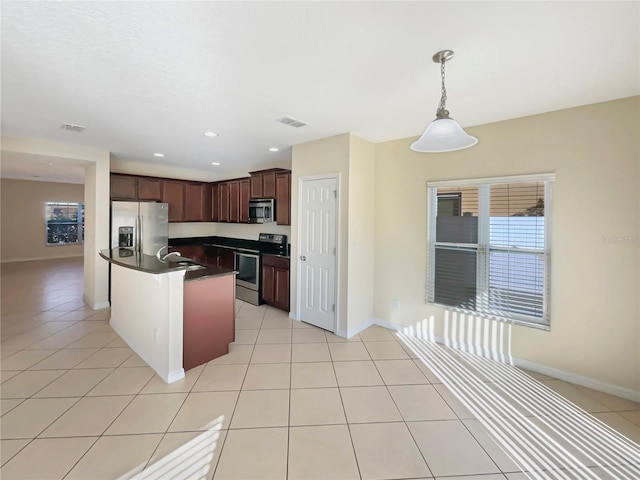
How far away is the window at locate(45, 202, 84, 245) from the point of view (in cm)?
908

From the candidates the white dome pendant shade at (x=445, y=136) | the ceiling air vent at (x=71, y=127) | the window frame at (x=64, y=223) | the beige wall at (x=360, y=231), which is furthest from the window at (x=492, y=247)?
the window frame at (x=64, y=223)

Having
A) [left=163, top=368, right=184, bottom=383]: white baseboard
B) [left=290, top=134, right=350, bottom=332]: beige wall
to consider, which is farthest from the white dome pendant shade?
[left=163, top=368, right=184, bottom=383]: white baseboard

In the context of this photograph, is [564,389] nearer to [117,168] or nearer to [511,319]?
[511,319]

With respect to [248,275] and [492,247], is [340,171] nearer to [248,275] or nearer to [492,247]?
[492,247]

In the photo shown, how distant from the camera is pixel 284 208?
15.0 ft

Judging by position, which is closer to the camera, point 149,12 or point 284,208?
point 149,12

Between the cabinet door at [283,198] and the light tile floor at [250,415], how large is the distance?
1996 mm

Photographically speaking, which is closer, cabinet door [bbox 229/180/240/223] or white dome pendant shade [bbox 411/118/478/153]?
white dome pendant shade [bbox 411/118/478/153]

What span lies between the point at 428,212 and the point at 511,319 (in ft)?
4.79

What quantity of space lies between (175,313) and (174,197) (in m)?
3.87

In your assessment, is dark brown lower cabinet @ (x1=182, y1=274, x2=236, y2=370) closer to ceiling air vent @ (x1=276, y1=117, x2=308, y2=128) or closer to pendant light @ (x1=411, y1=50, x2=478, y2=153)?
ceiling air vent @ (x1=276, y1=117, x2=308, y2=128)

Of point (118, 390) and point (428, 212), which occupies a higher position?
point (428, 212)

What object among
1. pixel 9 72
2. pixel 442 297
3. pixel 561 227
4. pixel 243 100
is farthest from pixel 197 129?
pixel 561 227

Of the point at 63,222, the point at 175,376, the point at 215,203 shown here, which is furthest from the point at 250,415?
the point at 63,222
